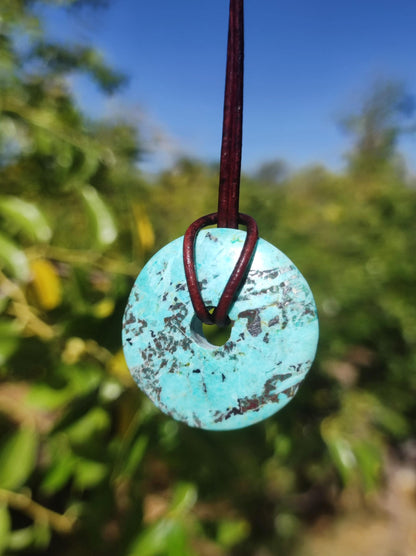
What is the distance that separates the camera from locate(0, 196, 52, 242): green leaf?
63cm

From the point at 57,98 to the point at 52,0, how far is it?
20 centimetres

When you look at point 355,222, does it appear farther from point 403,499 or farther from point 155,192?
point 403,499

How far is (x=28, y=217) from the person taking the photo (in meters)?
0.64

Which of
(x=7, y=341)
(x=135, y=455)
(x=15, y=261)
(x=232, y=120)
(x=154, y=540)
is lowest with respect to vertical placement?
(x=154, y=540)

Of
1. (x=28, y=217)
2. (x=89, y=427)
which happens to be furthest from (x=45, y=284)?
(x=89, y=427)

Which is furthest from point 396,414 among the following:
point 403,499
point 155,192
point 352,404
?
point 155,192

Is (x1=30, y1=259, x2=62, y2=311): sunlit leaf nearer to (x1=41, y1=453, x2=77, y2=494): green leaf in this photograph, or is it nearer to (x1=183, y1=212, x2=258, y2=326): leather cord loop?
(x1=41, y1=453, x2=77, y2=494): green leaf

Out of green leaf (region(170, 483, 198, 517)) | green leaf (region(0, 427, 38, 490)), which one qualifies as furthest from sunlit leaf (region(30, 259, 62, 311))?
green leaf (region(170, 483, 198, 517))

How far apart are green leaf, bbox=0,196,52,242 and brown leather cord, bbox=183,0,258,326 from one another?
0.36m

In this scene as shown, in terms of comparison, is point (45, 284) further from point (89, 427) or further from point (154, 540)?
point (154, 540)

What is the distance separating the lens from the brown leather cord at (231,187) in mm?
319

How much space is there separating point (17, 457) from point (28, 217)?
334 mm

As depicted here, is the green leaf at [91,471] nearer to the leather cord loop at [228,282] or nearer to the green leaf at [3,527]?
the green leaf at [3,527]

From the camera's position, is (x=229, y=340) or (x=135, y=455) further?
(x=135, y=455)
